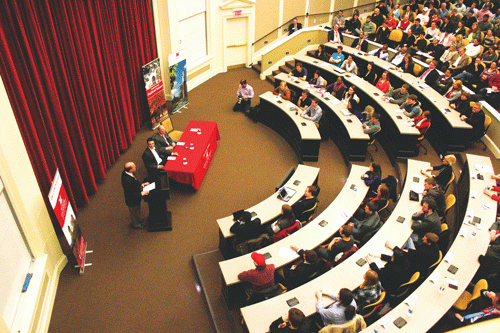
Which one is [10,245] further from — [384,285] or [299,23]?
[299,23]

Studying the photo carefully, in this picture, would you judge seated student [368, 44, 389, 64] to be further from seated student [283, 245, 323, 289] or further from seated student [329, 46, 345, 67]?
seated student [283, 245, 323, 289]

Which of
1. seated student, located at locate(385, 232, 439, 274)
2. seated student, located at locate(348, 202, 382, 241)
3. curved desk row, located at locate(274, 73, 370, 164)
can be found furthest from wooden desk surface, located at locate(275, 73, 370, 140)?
seated student, located at locate(385, 232, 439, 274)

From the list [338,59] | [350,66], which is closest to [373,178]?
[350,66]

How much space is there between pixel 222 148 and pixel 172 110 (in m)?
2.43

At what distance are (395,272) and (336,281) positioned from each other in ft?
2.56

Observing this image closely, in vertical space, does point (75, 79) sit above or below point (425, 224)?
above

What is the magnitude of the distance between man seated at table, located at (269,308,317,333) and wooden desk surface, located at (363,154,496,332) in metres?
0.72

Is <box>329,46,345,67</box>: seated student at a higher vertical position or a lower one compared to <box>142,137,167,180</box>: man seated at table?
higher

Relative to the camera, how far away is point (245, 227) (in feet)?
19.4

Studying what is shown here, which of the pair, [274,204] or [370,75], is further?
[370,75]

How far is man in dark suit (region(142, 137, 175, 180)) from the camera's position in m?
7.80

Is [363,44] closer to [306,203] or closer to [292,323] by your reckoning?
[306,203]

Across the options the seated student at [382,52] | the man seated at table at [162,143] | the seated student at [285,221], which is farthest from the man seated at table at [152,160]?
the seated student at [382,52]

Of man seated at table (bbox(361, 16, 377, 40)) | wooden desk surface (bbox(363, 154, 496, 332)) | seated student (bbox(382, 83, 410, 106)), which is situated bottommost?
wooden desk surface (bbox(363, 154, 496, 332))
